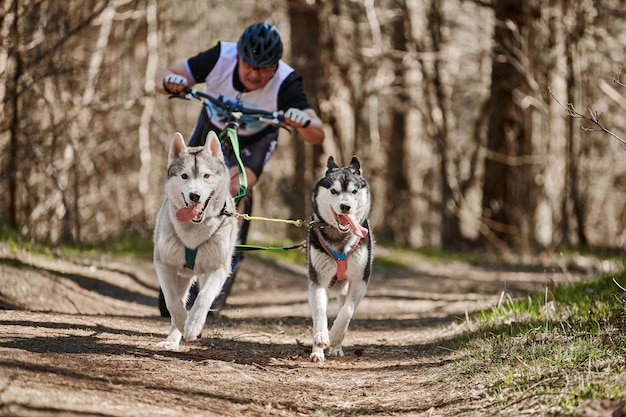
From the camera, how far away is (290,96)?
6.59 meters

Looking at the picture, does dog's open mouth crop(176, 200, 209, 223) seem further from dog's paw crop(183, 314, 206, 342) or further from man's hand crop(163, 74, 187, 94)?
man's hand crop(163, 74, 187, 94)

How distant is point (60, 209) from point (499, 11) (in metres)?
8.20

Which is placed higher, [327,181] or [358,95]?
[358,95]

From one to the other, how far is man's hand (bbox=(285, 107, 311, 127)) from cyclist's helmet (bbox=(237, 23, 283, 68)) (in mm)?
435

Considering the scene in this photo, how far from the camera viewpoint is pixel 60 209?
13.7m

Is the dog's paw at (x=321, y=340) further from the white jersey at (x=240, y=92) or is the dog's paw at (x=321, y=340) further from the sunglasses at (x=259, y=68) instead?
the sunglasses at (x=259, y=68)

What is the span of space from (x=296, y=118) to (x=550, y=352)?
2498 millimetres

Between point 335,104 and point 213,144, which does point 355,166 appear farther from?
point 335,104

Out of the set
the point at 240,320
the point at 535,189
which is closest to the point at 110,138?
the point at 535,189

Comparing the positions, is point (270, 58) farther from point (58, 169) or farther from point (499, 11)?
point (499, 11)

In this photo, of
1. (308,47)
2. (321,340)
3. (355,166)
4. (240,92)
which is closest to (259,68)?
(240,92)

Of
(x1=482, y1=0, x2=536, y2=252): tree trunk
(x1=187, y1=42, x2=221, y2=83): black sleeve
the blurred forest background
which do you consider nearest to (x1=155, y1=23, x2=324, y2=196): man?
(x1=187, y1=42, x2=221, y2=83): black sleeve

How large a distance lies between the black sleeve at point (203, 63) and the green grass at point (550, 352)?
9.26ft

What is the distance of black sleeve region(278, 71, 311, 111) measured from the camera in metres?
6.58
